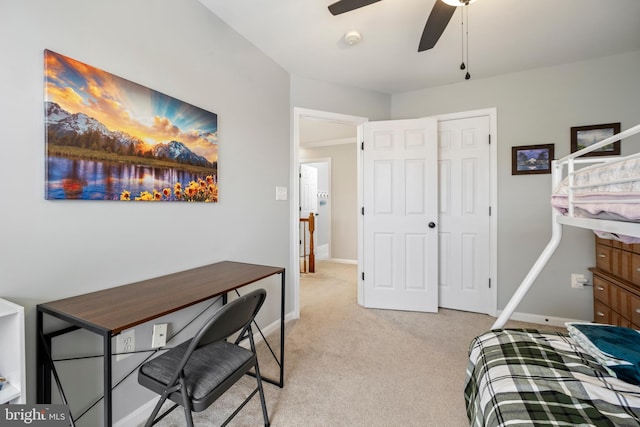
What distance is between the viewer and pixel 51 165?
1.15 metres

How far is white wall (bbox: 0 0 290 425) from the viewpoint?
1078 millimetres

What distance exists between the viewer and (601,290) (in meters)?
2.36

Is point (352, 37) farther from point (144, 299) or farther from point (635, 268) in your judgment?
point (635, 268)

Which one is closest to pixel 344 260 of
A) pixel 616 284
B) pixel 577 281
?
pixel 577 281

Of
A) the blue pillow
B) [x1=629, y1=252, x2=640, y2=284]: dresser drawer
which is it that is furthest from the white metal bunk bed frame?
[x1=629, y1=252, x2=640, y2=284]: dresser drawer

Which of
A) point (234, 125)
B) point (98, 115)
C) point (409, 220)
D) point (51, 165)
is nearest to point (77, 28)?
point (98, 115)

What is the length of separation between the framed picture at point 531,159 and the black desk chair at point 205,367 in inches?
110

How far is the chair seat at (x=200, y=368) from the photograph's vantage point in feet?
3.70

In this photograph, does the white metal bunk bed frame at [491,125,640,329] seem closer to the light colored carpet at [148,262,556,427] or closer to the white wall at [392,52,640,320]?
the light colored carpet at [148,262,556,427]

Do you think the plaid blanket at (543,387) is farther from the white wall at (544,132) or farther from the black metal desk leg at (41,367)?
the white wall at (544,132)

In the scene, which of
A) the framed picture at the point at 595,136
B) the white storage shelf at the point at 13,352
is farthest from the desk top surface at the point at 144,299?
the framed picture at the point at 595,136

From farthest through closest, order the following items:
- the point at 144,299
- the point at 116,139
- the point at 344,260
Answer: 1. the point at 344,260
2. the point at 116,139
3. the point at 144,299

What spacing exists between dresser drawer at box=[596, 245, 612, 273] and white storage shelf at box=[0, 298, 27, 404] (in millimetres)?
3473

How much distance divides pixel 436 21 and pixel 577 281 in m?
2.60
